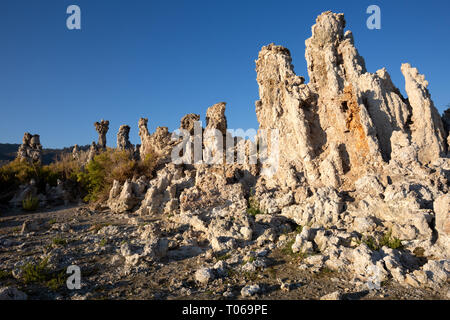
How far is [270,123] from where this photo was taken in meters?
11.9

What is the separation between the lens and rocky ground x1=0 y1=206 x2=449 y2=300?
491 centimetres

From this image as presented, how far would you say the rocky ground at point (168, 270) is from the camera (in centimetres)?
491

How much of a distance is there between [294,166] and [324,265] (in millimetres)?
4974

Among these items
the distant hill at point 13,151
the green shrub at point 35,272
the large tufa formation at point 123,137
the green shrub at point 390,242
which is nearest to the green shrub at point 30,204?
the green shrub at point 35,272

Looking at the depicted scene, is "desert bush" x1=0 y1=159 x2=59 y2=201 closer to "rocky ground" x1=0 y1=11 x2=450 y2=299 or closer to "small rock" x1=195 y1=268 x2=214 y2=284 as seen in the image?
"rocky ground" x1=0 y1=11 x2=450 y2=299

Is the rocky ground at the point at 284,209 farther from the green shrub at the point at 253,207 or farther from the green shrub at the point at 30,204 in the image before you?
the green shrub at the point at 30,204

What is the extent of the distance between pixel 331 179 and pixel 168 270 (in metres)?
6.33

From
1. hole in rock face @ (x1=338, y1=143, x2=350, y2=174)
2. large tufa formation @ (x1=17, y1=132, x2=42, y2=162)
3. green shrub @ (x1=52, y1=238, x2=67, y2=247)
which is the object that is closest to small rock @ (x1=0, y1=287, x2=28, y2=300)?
green shrub @ (x1=52, y1=238, x2=67, y2=247)

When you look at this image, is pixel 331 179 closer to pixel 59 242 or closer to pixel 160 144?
pixel 59 242

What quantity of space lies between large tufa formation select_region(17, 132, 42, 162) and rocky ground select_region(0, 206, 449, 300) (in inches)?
753

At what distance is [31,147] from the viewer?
2575cm

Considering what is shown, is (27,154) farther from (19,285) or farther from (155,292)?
(155,292)

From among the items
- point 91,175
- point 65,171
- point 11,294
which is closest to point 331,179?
point 11,294

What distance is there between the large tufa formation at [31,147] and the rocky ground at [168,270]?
19.1 metres
